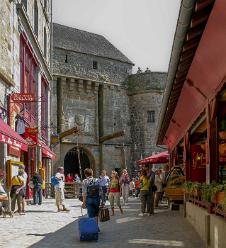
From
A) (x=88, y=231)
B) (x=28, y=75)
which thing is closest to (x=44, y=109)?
(x=28, y=75)

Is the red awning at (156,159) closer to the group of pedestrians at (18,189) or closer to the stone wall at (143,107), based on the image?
the group of pedestrians at (18,189)

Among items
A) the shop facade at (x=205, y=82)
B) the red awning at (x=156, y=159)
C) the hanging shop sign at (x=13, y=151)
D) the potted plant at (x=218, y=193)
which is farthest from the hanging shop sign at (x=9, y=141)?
the red awning at (x=156, y=159)

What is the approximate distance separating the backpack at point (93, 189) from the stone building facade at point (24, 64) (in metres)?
6.05

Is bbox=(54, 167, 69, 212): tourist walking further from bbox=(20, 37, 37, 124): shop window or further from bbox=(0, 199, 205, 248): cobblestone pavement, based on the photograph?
bbox=(20, 37, 37, 124): shop window

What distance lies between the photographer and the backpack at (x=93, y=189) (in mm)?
10352

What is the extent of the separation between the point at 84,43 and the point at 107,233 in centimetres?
3328

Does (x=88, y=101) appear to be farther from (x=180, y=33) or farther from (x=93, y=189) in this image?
(x=180, y=33)

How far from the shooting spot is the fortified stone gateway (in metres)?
38.5

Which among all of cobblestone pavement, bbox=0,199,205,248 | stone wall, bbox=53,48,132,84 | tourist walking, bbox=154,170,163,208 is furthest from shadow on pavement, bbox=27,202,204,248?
stone wall, bbox=53,48,132,84

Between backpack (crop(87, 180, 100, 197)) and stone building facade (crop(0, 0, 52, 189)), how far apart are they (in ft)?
19.9

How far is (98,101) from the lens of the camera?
1608 inches

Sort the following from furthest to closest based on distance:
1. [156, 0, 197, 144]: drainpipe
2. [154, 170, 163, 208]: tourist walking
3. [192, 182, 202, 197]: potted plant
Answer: [154, 170, 163, 208]: tourist walking < [192, 182, 202, 197]: potted plant < [156, 0, 197, 144]: drainpipe

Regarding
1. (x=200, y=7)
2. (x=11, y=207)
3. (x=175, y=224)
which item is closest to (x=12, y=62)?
(x=11, y=207)

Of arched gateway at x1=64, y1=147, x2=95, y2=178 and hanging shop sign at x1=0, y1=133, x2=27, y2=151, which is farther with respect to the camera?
arched gateway at x1=64, y1=147, x2=95, y2=178
